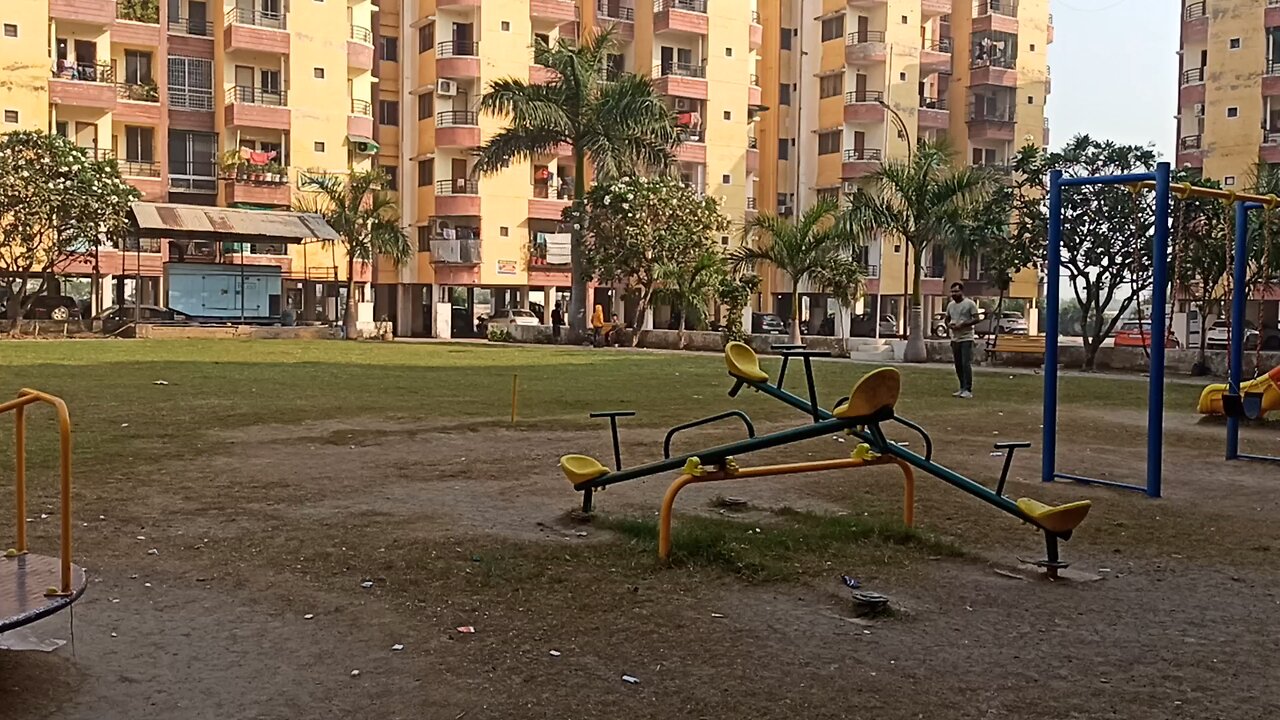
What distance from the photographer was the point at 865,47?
2367 inches

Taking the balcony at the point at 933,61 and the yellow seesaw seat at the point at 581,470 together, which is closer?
the yellow seesaw seat at the point at 581,470

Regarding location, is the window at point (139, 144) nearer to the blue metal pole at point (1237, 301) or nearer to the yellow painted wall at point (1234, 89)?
the yellow painted wall at point (1234, 89)

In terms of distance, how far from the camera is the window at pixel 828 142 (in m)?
61.6

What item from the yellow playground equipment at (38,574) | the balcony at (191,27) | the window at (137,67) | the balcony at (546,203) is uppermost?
the balcony at (191,27)

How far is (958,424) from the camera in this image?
15.0m

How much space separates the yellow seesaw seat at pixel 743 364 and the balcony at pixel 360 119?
4955cm

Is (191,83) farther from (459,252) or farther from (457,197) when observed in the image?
(459,252)

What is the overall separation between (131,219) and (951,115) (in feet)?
136

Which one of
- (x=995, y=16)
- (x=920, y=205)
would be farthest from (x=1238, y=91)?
(x=920, y=205)

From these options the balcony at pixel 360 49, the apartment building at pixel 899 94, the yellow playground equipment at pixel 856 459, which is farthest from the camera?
the apartment building at pixel 899 94

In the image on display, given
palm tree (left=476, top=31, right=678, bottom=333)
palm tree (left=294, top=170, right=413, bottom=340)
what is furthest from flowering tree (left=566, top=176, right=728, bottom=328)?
palm tree (left=294, top=170, right=413, bottom=340)

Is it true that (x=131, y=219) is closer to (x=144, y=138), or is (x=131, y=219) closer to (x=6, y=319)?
(x=6, y=319)

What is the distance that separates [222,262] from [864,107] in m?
30.8

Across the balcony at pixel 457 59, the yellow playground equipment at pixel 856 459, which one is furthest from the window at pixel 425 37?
the yellow playground equipment at pixel 856 459
